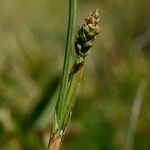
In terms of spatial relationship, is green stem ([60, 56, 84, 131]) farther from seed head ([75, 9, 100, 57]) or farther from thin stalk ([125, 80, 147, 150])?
thin stalk ([125, 80, 147, 150])

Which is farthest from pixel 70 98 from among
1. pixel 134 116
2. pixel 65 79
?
pixel 134 116

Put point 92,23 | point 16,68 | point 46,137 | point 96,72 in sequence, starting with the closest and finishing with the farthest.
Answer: point 92,23 < point 46,137 < point 16,68 < point 96,72

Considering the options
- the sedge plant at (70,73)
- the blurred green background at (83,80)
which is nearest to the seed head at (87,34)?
the sedge plant at (70,73)

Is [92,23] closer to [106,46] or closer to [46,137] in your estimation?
[46,137]

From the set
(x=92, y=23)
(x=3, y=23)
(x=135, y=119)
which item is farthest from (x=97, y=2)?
(x=92, y=23)

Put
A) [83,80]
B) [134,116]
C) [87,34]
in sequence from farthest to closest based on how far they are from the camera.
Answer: [83,80]
[134,116]
[87,34]

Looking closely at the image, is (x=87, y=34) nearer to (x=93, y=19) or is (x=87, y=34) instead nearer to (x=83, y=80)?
(x=93, y=19)

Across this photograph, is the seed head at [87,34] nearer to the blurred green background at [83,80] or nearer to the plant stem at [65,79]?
the plant stem at [65,79]
